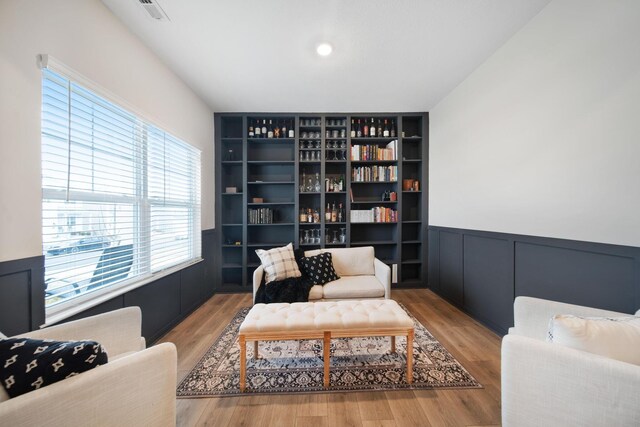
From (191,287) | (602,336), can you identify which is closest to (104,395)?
(602,336)

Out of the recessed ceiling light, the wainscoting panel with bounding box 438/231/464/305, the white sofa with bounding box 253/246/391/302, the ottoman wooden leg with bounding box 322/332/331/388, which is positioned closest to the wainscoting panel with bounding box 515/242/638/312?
the wainscoting panel with bounding box 438/231/464/305

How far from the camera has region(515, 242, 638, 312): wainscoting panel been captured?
1.42 meters

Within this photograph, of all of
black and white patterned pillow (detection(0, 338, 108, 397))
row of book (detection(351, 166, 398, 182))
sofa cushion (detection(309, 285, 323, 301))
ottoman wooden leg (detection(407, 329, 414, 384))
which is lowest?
ottoman wooden leg (detection(407, 329, 414, 384))

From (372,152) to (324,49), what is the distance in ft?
6.03

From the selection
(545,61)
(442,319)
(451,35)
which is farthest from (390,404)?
(451,35)

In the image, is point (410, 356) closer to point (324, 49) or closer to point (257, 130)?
point (324, 49)

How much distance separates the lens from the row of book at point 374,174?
3.71 meters

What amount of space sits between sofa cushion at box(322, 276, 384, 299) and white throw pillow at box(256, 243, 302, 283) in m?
0.44

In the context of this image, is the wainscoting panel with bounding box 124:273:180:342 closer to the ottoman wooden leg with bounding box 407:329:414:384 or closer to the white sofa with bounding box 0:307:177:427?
the white sofa with bounding box 0:307:177:427

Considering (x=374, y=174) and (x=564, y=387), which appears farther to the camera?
(x=374, y=174)

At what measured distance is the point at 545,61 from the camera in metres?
1.83

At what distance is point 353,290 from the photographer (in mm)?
2471

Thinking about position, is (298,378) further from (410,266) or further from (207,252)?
(410,266)

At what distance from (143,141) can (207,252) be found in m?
1.69
